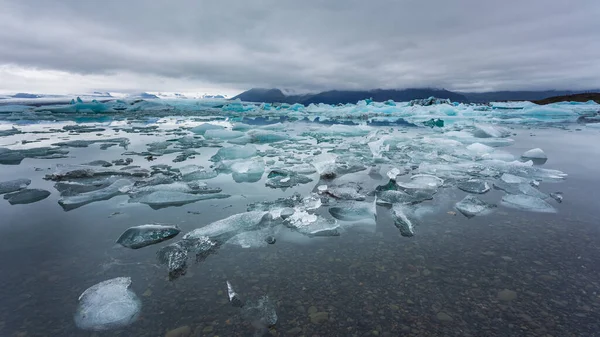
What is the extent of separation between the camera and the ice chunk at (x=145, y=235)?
3002 mm

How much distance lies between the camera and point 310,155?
319 inches

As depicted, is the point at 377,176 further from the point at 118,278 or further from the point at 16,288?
the point at 16,288

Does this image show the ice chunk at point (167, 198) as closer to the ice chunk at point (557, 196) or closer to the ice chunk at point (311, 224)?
the ice chunk at point (311, 224)

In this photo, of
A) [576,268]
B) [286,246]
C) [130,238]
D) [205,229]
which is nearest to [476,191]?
[576,268]

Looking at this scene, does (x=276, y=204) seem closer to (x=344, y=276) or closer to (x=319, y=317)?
(x=344, y=276)

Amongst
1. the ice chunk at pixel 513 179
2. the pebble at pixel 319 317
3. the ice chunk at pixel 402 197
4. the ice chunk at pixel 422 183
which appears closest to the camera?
the pebble at pixel 319 317

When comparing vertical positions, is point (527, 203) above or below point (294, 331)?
above

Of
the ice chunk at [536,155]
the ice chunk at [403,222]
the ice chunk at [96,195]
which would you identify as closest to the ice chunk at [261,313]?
the ice chunk at [403,222]

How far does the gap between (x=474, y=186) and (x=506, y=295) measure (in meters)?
3.00

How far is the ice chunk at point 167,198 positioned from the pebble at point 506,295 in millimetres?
3602

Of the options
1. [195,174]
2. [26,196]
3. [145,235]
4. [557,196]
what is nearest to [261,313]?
[145,235]

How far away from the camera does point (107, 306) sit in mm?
2113

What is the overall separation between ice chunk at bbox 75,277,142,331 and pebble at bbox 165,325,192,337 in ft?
1.04

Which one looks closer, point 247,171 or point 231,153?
point 247,171
